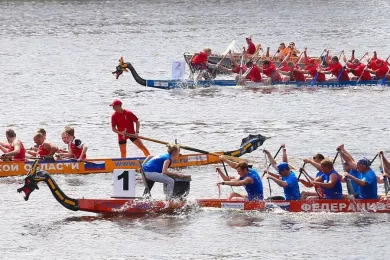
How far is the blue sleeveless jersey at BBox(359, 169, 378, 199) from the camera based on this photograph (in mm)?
29562

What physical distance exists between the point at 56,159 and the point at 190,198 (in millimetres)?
5513

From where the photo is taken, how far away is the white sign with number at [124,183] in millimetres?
29828

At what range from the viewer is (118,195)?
99.7ft

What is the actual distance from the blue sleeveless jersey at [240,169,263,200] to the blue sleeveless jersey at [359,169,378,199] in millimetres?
2627

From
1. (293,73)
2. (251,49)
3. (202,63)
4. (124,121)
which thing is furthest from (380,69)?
(124,121)

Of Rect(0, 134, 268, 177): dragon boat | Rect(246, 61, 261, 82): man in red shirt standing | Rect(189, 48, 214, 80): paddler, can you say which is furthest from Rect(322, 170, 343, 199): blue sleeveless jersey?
Rect(189, 48, 214, 80): paddler

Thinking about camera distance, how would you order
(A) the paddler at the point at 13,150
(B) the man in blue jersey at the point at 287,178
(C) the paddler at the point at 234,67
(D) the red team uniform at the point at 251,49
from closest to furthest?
(B) the man in blue jersey at the point at 287,178 < (A) the paddler at the point at 13,150 < (C) the paddler at the point at 234,67 < (D) the red team uniform at the point at 251,49

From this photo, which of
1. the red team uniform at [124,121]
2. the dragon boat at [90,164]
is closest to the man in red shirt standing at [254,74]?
the dragon boat at [90,164]

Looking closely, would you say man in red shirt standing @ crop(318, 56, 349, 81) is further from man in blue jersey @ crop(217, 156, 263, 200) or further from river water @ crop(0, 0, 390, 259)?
man in blue jersey @ crop(217, 156, 263, 200)

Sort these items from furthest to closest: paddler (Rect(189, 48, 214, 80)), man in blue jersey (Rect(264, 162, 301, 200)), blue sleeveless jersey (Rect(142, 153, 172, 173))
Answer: paddler (Rect(189, 48, 214, 80)) → blue sleeveless jersey (Rect(142, 153, 172, 173)) → man in blue jersey (Rect(264, 162, 301, 200))

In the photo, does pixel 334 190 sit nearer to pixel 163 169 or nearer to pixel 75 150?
pixel 163 169

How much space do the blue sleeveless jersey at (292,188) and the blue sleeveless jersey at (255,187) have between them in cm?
65

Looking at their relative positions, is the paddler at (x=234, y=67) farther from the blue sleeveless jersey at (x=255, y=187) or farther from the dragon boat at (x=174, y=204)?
the blue sleeveless jersey at (x=255, y=187)

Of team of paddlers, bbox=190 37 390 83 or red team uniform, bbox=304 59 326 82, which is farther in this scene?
red team uniform, bbox=304 59 326 82
